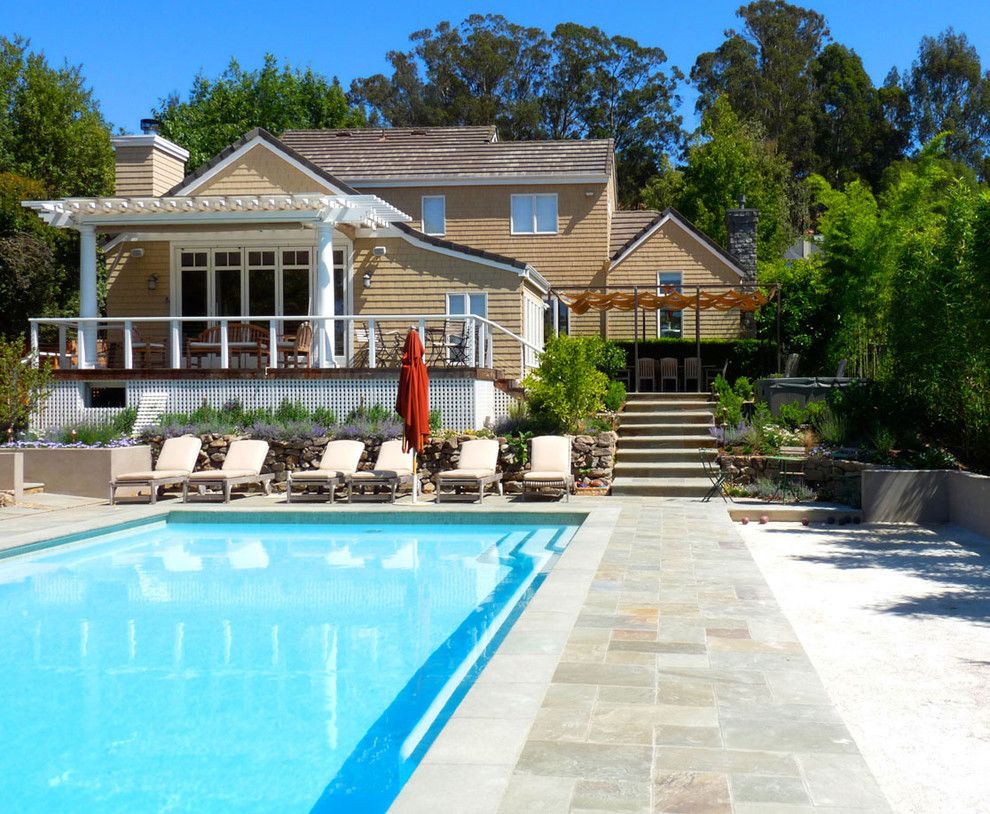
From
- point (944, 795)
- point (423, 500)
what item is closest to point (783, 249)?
point (423, 500)

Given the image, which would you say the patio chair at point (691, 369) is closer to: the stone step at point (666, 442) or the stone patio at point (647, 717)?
the stone step at point (666, 442)

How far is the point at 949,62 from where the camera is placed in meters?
65.3

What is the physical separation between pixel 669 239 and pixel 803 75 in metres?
38.8

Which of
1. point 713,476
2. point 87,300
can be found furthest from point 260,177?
point 713,476

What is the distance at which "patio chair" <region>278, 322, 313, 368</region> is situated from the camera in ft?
60.6

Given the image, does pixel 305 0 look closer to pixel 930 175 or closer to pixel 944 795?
pixel 930 175

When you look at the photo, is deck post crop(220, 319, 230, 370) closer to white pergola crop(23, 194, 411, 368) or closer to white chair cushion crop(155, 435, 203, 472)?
white pergola crop(23, 194, 411, 368)

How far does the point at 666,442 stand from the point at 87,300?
11.3 m

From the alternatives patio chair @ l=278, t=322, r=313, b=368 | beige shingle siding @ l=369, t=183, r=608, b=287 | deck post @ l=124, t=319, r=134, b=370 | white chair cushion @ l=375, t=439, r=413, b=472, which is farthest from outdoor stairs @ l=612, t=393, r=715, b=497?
deck post @ l=124, t=319, r=134, b=370

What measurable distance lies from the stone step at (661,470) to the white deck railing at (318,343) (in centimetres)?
288

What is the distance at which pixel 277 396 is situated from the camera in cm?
1758

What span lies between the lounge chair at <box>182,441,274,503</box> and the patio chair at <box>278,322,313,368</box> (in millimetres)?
2527

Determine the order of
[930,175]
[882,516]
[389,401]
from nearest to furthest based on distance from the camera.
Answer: [882,516]
[389,401]
[930,175]

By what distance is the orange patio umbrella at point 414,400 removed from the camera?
14.3 meters
